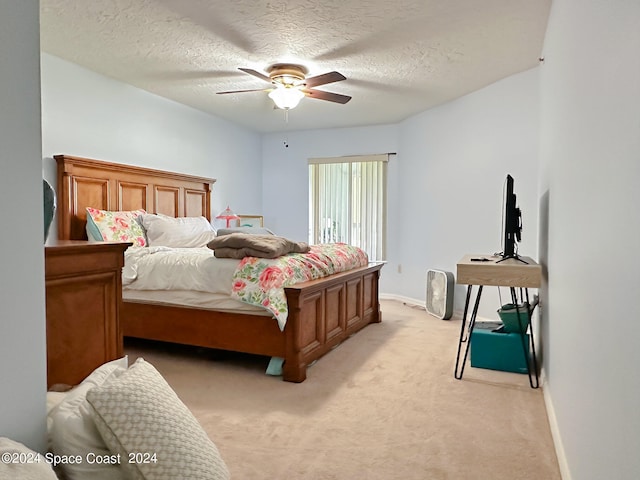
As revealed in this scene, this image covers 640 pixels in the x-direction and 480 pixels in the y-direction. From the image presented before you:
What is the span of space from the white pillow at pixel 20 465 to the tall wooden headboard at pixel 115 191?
316 centimetres

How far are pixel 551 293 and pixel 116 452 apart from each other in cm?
231

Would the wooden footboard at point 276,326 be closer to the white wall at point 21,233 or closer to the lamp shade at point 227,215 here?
the white wall at point 21,233

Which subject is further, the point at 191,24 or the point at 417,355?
the point at 417,355

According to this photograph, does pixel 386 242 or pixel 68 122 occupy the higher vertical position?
pixel 68 122

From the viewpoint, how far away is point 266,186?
684cm

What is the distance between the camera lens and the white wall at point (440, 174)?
3.99 meters

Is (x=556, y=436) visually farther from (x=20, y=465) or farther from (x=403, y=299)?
(x=403, y=299)

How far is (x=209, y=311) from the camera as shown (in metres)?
3.15

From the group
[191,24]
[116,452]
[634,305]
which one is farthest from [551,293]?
[191,24]

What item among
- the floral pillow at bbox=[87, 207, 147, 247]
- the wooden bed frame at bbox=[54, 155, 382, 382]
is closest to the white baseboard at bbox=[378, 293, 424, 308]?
the wooden bed frame at bbox=[54, 155, 382, 382]

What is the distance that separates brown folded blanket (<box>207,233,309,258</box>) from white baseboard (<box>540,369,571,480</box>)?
189 centimetres

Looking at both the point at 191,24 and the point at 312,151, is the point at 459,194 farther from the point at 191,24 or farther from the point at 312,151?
the point at 191,24

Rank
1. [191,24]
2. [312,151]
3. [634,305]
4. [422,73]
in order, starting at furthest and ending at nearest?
[312,151], [422,73], [191,24], [634,305]

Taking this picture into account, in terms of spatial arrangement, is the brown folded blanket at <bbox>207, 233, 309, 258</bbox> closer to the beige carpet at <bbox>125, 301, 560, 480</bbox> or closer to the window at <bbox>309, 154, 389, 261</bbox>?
the beige carpet at <bbox>125, 301, 560, 480</bbox>
